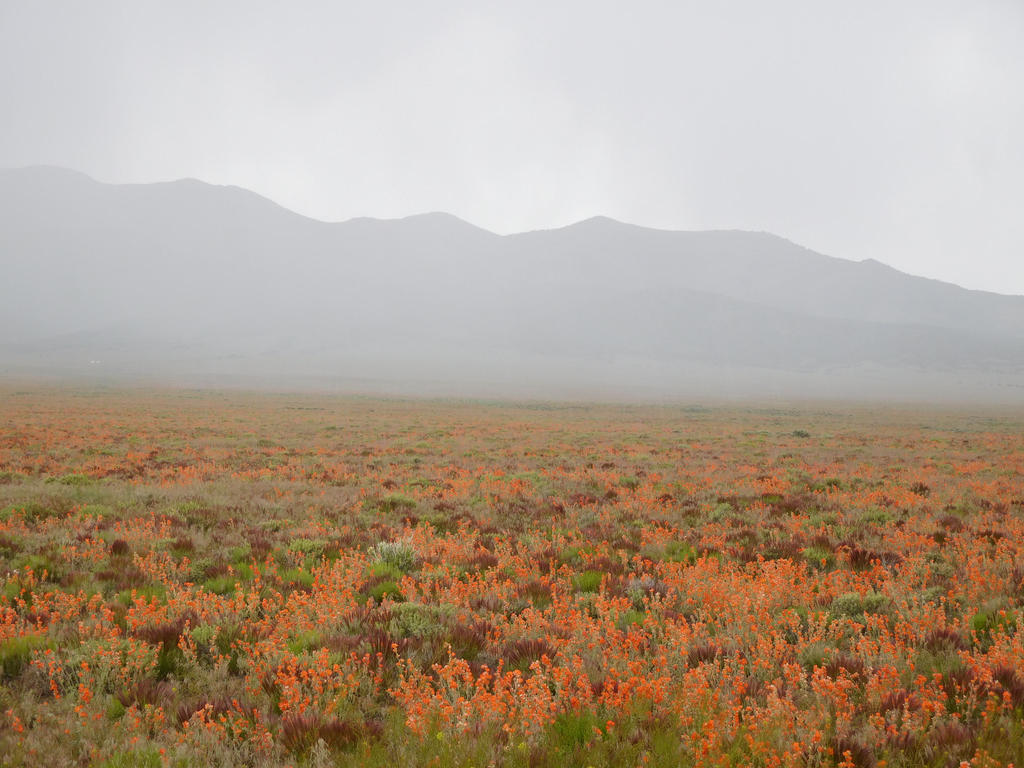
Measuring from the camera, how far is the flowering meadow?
3975mm

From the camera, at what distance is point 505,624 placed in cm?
609

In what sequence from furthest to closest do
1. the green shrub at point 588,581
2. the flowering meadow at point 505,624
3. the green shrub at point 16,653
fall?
1. the green shrub at point 588,581
2. the green shrub at point 16,653
3. the flowering meadow at point 505,624

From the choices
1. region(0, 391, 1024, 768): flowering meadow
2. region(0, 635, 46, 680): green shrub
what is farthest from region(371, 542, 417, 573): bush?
region(0, 635, 46, 680): green shrub

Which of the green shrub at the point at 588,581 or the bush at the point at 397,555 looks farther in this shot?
the bush at the point at 397,555

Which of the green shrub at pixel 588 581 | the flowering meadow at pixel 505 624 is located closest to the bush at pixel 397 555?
the flowering meadow at pixel 505 624

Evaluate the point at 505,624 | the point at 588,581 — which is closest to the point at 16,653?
the point at 505,624

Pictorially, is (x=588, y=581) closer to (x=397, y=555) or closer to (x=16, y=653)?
(x=397, y=555)

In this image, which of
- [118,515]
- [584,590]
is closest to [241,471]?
[118,515]

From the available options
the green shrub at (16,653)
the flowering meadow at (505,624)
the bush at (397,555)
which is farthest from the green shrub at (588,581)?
the green shrub at (16,653)

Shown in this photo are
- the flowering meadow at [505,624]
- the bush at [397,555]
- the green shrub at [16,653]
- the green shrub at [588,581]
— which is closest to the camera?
the flowering meadow at [505,624]

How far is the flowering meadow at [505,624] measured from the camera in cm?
397

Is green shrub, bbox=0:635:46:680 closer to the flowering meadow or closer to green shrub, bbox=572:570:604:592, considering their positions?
the flowering meadow

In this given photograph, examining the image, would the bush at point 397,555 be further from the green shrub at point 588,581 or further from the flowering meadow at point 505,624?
the green shrub at point 588,581

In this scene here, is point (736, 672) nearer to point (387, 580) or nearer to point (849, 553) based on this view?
point (387, 580)
